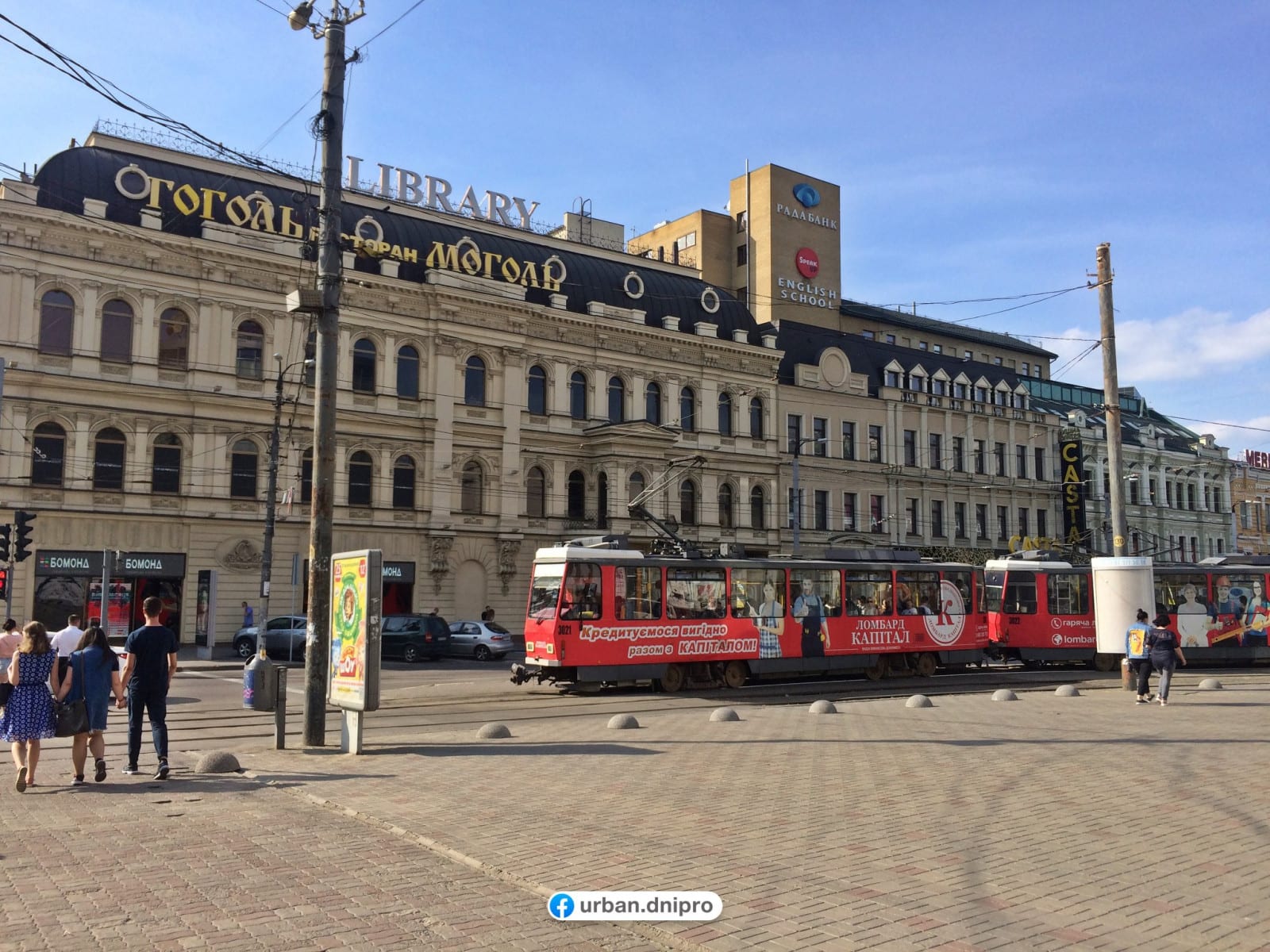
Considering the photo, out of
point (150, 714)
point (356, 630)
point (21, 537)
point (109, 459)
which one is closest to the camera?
point (150, 714)

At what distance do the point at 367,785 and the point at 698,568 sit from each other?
47.1 ft

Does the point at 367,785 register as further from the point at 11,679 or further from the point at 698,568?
the point at 698,568

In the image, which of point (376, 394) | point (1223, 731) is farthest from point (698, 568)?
point (376, 394)

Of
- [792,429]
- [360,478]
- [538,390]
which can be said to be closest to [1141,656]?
[360,478]

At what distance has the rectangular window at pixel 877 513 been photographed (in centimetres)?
5509

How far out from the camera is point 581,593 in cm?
2225

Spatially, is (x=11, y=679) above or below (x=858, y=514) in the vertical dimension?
below

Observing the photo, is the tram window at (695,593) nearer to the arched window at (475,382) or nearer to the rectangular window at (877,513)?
the arched window at (475,382)

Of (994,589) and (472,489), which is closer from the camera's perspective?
(994,589)

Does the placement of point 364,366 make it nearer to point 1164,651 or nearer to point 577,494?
point 577,494

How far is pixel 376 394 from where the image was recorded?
134 feet

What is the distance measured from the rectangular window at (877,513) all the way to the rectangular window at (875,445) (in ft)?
6.70

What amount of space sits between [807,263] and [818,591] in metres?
47.3

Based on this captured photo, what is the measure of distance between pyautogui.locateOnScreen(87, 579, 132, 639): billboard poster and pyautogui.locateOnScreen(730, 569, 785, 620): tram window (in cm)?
2184
